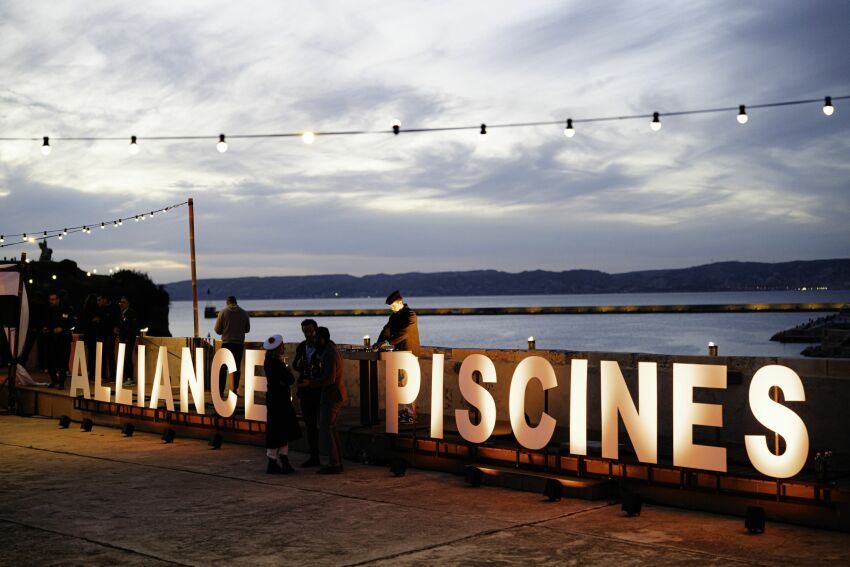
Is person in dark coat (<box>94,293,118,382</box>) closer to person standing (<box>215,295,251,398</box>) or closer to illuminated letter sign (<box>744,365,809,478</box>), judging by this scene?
person standing (<box>215,295,251,398</box>)

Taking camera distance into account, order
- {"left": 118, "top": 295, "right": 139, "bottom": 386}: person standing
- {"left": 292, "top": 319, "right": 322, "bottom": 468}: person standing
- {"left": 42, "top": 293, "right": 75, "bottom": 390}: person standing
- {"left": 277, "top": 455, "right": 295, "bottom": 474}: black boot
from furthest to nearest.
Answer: {"left": 42, "top": 293, "right": 75, "bottom": 390}: person standing
{"left": 118, "top": 295, "right": 139, "bottom": 386}: person standing
{"left": 292, "top": 319, "right": 322, "bottom": 468}: person standing
{"left": 277, "top": 455, "right": 295, "bottom": 474}: black boot

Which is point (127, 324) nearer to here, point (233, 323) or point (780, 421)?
point (233, 323)

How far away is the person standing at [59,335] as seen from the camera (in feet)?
68.4

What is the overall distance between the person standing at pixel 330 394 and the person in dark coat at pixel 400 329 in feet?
4.08

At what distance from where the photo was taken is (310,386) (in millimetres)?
12289

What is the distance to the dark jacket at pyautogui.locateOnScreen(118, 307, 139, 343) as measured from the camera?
1953 centimetres

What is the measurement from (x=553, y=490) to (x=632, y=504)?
40.6 inches

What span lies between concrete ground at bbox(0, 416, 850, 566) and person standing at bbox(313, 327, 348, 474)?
0.27 m

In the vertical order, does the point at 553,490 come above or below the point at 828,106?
below

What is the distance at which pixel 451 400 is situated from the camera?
14828mm

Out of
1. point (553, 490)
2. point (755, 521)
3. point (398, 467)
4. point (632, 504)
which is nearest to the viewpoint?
point (755, 521)

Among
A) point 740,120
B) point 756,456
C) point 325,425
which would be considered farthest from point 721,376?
point 740,120

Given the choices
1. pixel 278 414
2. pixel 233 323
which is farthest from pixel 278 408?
pixel 233 323

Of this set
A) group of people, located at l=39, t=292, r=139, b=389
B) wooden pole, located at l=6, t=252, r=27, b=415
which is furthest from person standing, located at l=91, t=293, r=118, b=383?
wooden pole, located at l=6, t=252, r=27, b=415
